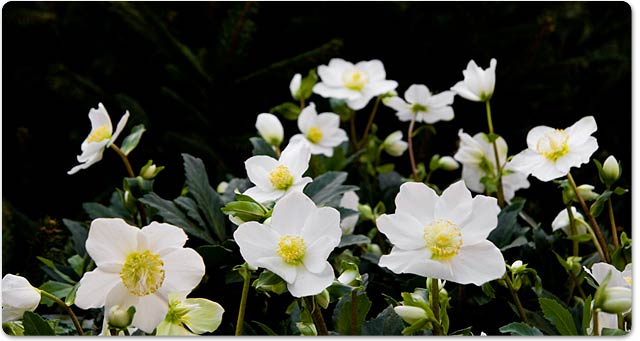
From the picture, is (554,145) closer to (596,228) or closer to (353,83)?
(596,228)

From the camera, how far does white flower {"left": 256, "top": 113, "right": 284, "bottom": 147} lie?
2.60 feet

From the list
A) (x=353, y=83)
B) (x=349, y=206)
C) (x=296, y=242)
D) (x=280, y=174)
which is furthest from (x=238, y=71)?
(x=296, y=242)

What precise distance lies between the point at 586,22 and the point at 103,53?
0.87m

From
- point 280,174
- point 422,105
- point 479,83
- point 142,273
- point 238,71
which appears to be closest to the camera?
point 142,273

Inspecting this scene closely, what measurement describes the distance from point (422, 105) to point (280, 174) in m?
0.32

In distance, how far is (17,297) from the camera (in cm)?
56

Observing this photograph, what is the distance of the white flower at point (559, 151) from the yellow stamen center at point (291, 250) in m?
0.25

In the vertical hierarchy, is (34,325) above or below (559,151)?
below

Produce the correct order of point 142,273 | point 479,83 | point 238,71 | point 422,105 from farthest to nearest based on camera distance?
point 238,71 → point 422,105 → point 479,83 → point 142,273

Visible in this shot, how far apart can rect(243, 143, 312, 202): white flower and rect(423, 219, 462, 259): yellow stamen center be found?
13cm

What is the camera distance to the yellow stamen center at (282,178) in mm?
634

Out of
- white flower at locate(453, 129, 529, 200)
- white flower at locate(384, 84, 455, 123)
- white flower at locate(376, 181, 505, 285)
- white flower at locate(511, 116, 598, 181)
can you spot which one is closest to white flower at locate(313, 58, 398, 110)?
white flower at locate(384, 84, 455, 123)

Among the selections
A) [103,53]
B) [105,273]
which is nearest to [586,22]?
[103,53]

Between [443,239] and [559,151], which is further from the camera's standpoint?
[559,151]
